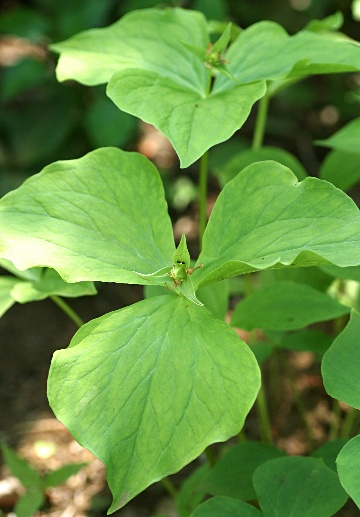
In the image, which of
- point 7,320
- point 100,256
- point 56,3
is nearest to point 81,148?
point 56,3

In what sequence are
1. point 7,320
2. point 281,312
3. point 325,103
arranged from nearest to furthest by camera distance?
point 281,312, point 7,320, point 325,103

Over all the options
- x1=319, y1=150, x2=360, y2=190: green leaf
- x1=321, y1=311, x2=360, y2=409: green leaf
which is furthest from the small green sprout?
x1=319, y1=150, x2=360, y2=190: green leaf

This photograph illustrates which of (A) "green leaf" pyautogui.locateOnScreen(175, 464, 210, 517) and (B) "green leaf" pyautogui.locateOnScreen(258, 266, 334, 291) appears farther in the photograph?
(B) "green leaf" pyautogui.locateOnScreen(258, 266, 334, 291)

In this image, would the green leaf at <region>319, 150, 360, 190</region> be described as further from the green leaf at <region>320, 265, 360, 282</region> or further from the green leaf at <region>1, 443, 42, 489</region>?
the green leaf at <region>1, 443, 42, 489</region>

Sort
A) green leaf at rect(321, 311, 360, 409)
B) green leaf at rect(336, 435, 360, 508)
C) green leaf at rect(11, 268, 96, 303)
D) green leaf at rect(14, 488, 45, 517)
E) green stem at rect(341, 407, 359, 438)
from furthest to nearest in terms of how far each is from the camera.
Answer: green stem at rect(341, 407, 359, 438) < green leaf at rect(14, 488, 45, 517) < green leaf at rect(11, 268, 96, 303) < green leaf at rect(321, 311, 360, 409) < green leaf at rect(336, 435, 360, 508)

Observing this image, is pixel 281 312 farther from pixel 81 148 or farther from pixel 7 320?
pixel 81 148

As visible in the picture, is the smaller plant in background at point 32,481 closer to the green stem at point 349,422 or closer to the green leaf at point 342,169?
the green stem at point 349,422

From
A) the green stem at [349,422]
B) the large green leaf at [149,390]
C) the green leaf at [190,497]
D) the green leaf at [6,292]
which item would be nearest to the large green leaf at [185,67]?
the large green leaf at [149,390]
